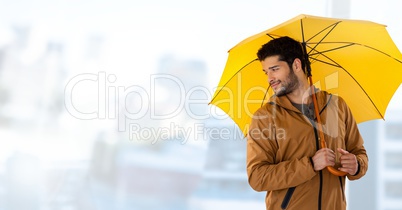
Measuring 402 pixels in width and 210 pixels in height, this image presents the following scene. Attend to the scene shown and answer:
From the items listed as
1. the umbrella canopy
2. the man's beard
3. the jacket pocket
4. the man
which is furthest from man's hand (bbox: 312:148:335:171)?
the umbrella canopy

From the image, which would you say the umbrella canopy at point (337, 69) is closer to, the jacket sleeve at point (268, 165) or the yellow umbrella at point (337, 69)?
the yellow umbrella at point (337, 69)

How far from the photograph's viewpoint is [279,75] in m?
1.48

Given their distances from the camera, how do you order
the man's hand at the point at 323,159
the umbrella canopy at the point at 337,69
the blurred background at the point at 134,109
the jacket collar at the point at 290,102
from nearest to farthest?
the man's hand at the point at 323,159 < the jacket collar at the point at 290,102 < the umbrella canopy at the point at 337,69 < the blurred background at the point at 134,109

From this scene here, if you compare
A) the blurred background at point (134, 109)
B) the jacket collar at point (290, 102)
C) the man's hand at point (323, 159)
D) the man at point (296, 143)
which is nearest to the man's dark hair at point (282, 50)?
the man at point (296, 143)

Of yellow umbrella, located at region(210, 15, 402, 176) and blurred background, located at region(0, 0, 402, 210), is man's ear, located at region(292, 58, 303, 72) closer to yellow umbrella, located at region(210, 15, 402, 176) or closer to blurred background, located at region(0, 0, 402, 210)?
yellow umbrella, located at region(210, 15, 402, 176)

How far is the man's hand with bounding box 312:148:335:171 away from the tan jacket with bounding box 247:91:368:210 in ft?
0.06

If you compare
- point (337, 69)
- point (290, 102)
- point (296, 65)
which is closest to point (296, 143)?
point (290, 102)

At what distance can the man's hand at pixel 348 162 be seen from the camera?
4.46 feet

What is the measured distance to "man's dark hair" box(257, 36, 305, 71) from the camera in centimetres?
148

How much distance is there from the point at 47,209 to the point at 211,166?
1188 mm

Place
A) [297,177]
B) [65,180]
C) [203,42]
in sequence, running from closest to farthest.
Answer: [297,177], [65,180], [203,42]

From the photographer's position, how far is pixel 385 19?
297cm

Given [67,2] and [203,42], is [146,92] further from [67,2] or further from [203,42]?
[67,2]

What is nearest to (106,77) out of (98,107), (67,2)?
(98,107)
